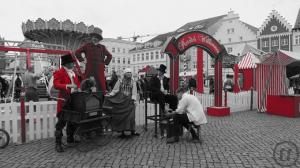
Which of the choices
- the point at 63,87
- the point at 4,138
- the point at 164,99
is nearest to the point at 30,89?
the point at 4,138

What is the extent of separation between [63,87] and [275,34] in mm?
45036

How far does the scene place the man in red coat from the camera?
18.7ft

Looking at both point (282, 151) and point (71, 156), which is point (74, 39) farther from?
point (282, 151)

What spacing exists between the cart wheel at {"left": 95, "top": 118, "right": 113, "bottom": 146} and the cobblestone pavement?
172 mm

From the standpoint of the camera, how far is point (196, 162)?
493cm

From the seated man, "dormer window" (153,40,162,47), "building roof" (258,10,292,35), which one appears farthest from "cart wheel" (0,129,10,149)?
"dormer window" (153,40,162,47)

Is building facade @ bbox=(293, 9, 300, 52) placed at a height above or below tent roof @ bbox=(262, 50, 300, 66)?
above

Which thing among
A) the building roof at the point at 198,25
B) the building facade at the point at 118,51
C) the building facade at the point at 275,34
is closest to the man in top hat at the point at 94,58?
the building facade at the point at 275,34

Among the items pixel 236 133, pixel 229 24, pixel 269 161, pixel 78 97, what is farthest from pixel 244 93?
pixel 229 24

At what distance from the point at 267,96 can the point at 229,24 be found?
42057mm

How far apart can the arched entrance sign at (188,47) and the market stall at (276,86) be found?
238 centimetres

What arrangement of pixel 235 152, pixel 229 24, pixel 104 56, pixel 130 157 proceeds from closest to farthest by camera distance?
pixel 130 157 < pixel 235 152 < pixel 104 56 < pixel 229 24

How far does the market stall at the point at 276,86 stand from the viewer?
10898mm

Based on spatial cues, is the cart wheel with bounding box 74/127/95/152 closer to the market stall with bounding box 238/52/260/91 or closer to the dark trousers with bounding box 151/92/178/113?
the dark trousers with bounding box 151/92/178/113
